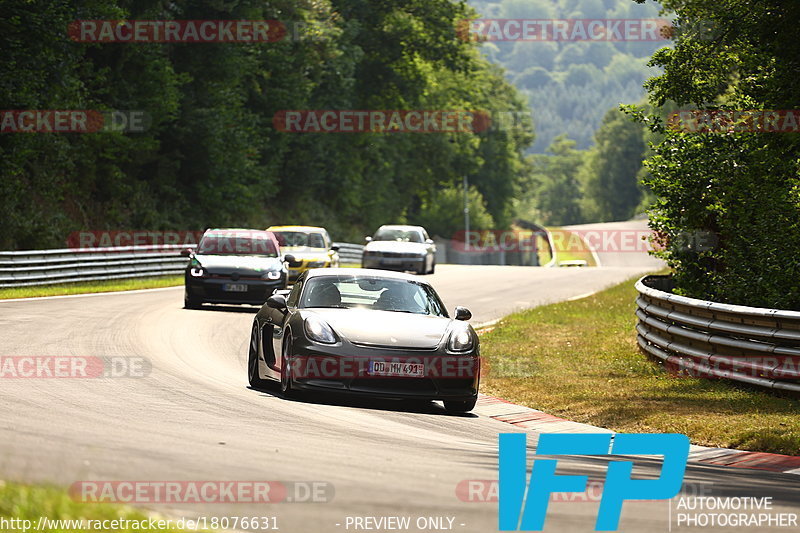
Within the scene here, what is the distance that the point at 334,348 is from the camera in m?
11.4

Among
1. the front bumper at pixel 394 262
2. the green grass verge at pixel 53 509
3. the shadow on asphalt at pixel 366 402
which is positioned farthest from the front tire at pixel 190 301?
the green grass verge at pixel 53 509

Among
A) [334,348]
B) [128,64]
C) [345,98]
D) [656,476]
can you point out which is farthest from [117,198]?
[656,476]

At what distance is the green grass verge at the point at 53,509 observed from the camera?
5.07 m

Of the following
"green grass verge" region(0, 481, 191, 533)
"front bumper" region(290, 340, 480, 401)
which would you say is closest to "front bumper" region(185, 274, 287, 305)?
"front bumper" region(290, 340, 480, 401)

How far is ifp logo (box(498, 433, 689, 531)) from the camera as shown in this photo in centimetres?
597

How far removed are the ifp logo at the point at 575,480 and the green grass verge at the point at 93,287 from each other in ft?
60.0

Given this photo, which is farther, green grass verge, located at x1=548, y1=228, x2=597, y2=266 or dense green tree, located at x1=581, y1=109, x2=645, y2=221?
dense green tree, located at x1=581, y1=109, x2=645, y2=221

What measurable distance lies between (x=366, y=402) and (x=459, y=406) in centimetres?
93

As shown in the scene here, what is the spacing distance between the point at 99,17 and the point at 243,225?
1403 cm

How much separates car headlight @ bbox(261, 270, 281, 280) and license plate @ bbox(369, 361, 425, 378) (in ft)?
40.1

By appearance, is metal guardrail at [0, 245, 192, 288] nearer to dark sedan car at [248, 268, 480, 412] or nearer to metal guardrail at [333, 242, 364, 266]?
dark sedan car at [248, 268, 480, 412]

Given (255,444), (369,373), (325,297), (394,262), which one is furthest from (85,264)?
(255,444)

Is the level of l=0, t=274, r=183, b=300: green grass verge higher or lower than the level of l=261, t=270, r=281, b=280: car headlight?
lower

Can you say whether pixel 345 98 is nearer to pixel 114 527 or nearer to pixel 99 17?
pixel 99 17
